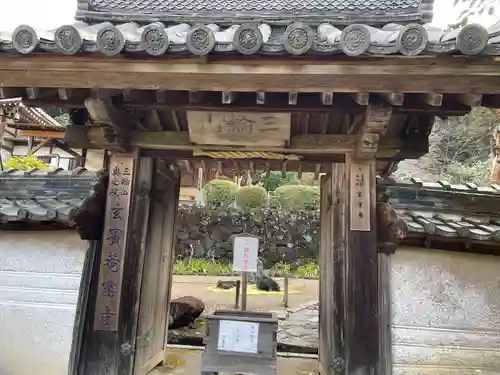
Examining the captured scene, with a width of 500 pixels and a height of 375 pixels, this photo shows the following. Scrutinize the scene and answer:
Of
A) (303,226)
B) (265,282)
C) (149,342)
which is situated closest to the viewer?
(149,342)

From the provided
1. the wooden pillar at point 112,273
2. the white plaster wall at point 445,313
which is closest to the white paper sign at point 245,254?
the wooden pillar at point 112,273

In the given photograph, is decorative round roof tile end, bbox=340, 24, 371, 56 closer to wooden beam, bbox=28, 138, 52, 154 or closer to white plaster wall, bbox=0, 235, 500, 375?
white plaster wall, bbox=0, 235, 500, 375

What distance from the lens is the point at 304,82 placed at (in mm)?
2846

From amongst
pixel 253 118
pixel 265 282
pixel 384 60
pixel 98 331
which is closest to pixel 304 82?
pixel 384 60

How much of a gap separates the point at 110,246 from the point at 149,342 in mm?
1813

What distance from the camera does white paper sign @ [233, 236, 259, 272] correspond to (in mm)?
4418

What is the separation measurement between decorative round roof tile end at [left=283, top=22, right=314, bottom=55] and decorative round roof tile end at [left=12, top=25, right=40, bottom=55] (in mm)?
1725

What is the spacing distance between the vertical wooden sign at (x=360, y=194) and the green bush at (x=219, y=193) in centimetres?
1570

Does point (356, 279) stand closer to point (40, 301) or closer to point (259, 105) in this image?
point (259, 105)

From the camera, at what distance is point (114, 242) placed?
3.84 metres

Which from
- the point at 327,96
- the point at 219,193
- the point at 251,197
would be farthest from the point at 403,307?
the point at 219,193

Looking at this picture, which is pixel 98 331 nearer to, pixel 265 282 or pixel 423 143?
pixel 423 143

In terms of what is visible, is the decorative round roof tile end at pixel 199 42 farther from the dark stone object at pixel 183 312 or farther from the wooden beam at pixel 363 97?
the dark stone object at pixel 183 312

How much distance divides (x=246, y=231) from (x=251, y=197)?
1.70m
